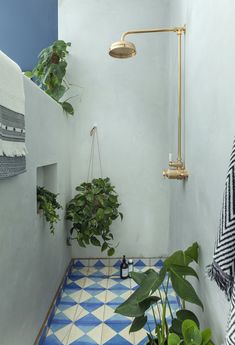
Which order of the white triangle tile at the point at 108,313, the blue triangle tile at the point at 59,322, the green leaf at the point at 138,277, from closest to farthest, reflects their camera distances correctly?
the green leaf at the point at 138,277 < the blue triangle tile at the point at 59,322 < the white triangle tile at the point at 108,313

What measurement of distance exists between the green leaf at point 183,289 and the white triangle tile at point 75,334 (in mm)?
953

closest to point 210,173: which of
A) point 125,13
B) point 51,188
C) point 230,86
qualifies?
point 230,86

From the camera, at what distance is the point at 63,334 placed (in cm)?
177

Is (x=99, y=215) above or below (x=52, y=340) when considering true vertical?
above

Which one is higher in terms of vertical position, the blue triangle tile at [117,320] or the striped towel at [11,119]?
the striped towel at [11,119]

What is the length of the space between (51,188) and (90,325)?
1004 millimetres

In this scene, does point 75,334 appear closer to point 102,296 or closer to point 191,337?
point 102,296

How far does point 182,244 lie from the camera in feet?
6.34

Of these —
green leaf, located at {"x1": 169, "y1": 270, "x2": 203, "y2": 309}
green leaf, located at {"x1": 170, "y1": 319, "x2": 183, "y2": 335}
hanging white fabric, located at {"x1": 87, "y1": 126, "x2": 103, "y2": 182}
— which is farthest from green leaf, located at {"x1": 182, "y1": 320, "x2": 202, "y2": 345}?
hanging white fabric, located at {"x1": 87, "y1": 126, "x2": 103, "y2": 182}

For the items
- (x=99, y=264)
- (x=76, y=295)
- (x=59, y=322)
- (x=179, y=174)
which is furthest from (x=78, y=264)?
(x=179, y=174)

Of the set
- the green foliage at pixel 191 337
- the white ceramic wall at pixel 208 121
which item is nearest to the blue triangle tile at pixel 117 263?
the white ceramic wall at pixel 208 121

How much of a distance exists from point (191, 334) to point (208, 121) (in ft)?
2.75

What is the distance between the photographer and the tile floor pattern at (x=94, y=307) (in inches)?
68.3

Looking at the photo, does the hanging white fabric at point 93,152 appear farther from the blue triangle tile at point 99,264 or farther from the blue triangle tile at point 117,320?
the blue triangle tile at point 117,320
